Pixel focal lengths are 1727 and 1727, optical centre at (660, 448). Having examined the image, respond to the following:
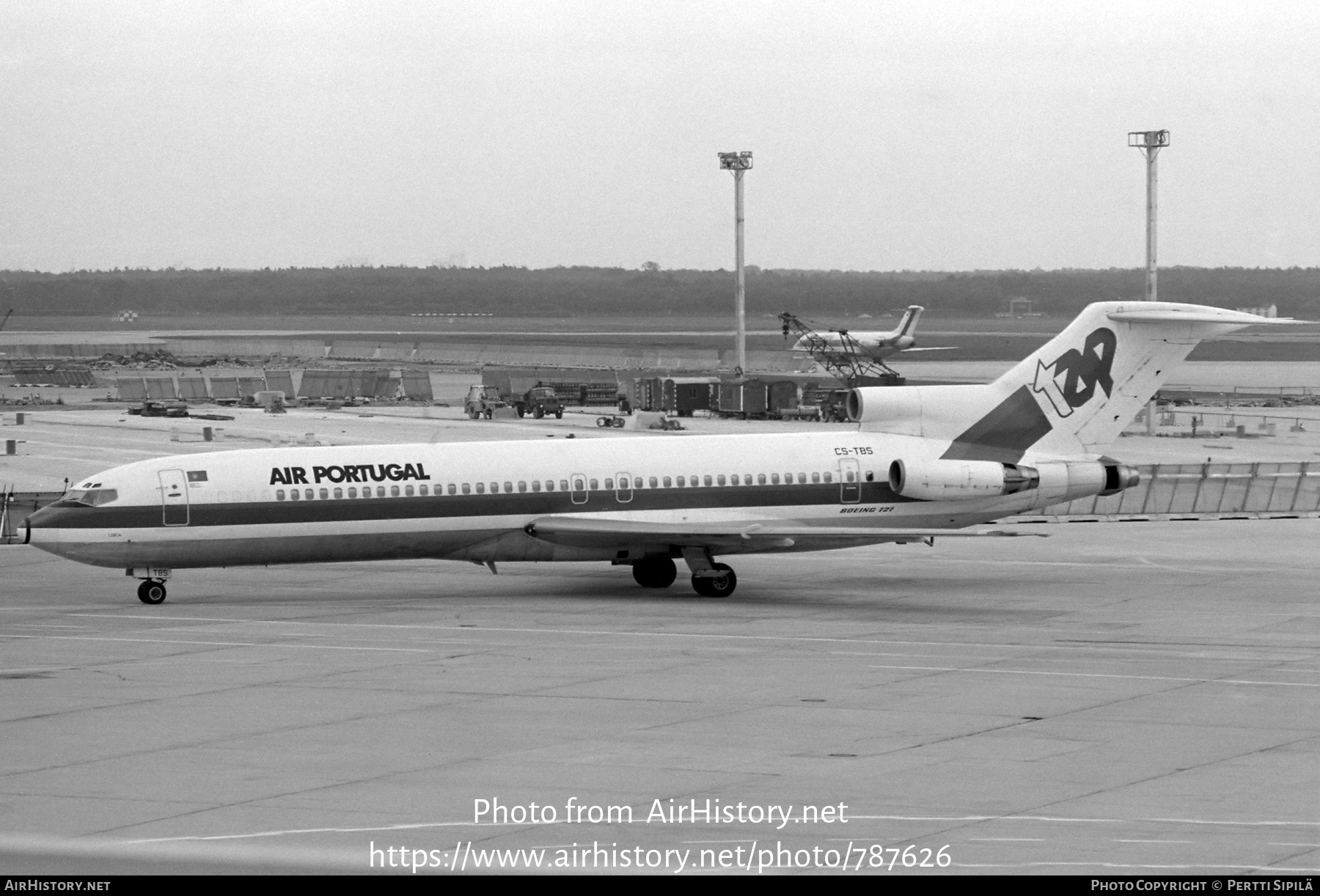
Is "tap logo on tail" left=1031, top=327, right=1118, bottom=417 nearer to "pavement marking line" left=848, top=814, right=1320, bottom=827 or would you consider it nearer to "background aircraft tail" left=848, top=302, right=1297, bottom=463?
"background aircraft tail" left=848, top=302, right=1297, bottom=463

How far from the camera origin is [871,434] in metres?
37.3

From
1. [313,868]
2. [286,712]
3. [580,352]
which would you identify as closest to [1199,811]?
[313,868]

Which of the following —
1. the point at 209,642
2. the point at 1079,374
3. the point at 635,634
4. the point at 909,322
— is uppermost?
the point at 909,322

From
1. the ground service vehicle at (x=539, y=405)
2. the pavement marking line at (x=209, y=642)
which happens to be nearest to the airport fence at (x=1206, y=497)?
the pavement marking line at (x=209, y=642)

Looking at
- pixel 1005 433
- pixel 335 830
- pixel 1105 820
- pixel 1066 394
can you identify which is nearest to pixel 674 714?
pixel 335 830

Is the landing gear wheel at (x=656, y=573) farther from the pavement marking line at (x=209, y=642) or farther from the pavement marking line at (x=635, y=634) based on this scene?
the pavement marking line at (x=209, y=642)

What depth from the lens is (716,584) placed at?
35.1 m

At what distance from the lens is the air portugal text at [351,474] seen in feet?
111

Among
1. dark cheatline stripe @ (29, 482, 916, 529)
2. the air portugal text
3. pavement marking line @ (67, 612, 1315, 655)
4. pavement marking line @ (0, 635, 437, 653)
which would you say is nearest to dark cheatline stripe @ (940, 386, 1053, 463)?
dark cheatline stripe @ (29, 482, 916, 529)

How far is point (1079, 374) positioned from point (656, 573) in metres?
10.1

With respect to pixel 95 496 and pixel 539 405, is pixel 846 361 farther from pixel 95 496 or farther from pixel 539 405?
pixel 95 496

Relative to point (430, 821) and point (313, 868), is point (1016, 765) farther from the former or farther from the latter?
point (313, 868)

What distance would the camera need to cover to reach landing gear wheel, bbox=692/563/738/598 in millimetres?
35156

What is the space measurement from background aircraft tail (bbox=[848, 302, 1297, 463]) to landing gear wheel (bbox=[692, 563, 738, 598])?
4.98 m
